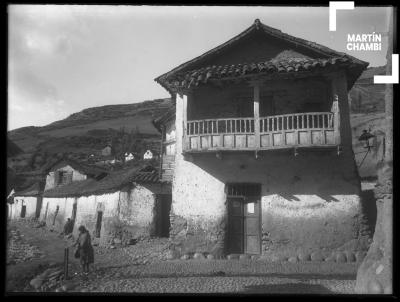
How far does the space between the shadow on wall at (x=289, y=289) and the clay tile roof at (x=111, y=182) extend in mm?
9322

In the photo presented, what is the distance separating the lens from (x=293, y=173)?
10.5m

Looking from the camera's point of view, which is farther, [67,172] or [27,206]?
[27,206]

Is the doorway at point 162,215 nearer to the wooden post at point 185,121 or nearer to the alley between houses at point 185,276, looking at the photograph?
the alley between houses at point 185,276

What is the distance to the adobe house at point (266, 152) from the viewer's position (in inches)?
391

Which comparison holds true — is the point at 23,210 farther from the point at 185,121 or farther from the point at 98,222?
the point at 185,121

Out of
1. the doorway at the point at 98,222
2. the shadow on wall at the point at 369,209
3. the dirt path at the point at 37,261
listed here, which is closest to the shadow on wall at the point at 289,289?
the shadow on wall at the point at 369,209

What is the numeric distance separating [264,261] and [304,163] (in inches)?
134

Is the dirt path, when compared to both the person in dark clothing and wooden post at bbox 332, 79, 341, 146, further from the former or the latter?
wooden post at bbox 332, 79, 341, 146

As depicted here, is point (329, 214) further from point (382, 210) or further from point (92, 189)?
point (92, 189)

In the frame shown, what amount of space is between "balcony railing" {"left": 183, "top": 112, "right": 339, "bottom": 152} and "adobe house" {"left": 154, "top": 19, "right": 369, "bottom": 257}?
0.10ft

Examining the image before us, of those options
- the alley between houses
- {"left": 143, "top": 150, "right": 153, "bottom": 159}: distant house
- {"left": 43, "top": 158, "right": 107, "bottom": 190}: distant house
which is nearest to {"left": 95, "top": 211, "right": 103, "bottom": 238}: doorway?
{"left": 43, "top": 158, "right": 107, "bottom": 190}: distant house

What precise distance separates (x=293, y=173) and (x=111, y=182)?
34.2 feet

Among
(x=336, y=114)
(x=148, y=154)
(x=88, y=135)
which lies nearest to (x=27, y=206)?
(x=88, y=135)

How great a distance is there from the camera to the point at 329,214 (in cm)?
1009
